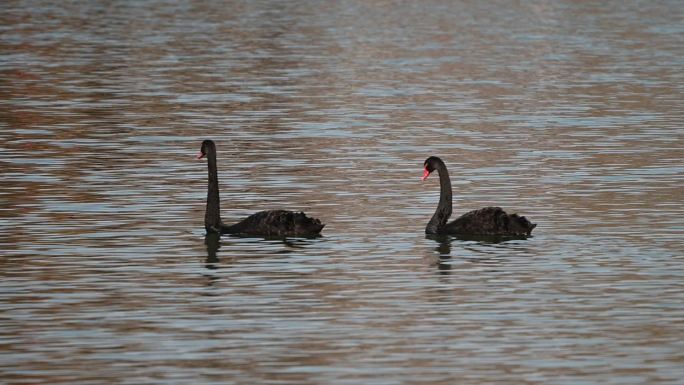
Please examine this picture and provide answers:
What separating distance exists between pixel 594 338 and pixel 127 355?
3878 mm

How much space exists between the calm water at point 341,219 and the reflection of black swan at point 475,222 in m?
0.21

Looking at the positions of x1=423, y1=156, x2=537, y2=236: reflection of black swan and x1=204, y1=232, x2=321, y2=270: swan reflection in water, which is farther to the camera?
x1=423, y1=156, x2=537, y2=236: reflection of black swan

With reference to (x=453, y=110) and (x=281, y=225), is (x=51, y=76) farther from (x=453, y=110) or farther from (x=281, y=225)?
(x=281, y=225)

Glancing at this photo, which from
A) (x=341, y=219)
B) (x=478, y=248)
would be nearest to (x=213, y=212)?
(x=341, y=219)

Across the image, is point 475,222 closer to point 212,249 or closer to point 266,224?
point 266,224

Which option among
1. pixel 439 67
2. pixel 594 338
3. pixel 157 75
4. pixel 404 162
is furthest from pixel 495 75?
pixel 594 338

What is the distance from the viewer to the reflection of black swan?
67.6 feet

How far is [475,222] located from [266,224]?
2.39 m

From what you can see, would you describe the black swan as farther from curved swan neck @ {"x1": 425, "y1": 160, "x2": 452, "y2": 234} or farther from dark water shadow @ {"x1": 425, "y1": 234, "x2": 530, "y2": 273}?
dark water shadow @ {"x1": 425, "y1": 234, "x2": 530, "y2": 273}

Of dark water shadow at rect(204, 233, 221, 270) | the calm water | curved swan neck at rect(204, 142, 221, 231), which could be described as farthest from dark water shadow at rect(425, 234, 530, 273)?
curved swan neck at rect(204, 142, 221, 231)

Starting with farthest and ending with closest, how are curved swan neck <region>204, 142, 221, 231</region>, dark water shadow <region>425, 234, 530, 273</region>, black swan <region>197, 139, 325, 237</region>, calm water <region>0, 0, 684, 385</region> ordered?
1. curved swan neck <region>204, 142, 221, 231</region>
2. black swan <region>197, 139, 325, 237</region>
3. dark water shadow <region>425, 234, 530, 273</region>
4. calm water <region>0, 0, 684, 385</region>

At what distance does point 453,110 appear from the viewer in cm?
3834

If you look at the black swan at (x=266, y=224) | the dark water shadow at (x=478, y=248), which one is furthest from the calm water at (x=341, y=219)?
the black swan at (x=266, y=224)

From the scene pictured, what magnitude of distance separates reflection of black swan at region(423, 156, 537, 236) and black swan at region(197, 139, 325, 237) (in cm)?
144
